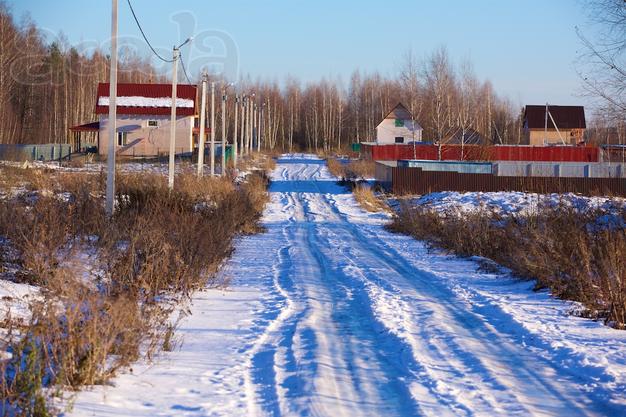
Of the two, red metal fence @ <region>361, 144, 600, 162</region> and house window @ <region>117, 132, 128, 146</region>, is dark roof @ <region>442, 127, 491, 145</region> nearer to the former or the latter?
red metal fence @ <region>361, 144, 600, 162</region>

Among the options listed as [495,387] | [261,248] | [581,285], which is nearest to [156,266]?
[495,387]

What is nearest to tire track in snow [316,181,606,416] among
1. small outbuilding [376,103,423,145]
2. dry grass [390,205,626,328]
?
dry grass [390,205,626,328]

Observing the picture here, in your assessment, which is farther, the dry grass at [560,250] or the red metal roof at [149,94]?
the red metal roof at [149,94]

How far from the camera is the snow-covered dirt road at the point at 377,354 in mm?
5621

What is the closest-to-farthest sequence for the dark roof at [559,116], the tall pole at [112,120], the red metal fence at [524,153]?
1. the tall pole at [112,120]
2. the red metal fence at [524,153]
3. the dark roof at [559,116]

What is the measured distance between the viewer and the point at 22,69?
66.4m

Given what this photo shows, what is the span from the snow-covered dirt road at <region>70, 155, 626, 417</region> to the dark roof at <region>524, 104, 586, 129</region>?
7697 centimetres

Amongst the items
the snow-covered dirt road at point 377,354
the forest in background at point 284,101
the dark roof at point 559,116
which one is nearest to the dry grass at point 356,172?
the forest in background at point 284,101

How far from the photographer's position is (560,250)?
10.8m

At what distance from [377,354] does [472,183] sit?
32125 mm

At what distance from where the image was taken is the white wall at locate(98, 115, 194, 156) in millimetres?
66188

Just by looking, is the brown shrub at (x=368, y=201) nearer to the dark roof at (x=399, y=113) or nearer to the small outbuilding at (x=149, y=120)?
the small outbuilding at (x=149, y=120)

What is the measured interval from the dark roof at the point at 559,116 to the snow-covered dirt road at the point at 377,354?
77.0 metres

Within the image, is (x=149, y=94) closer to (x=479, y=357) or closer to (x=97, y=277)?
(x=97, y=277)
